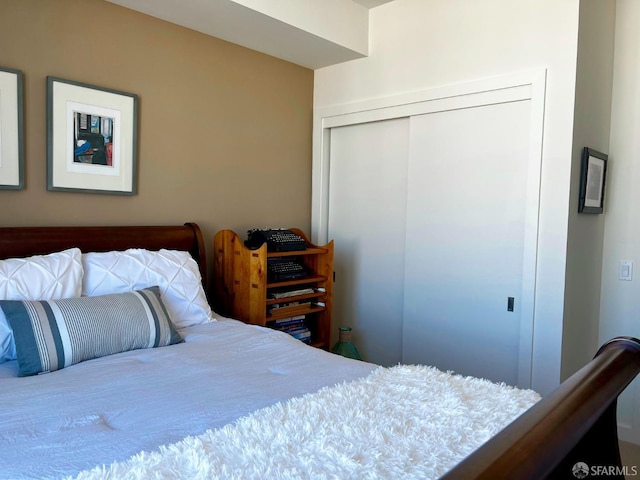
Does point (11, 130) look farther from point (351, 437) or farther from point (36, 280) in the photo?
point (351, 437)

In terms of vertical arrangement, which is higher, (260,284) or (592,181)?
(592,181)

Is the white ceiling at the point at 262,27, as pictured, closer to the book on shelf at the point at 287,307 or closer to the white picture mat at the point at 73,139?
the white picture mat at the point at 73,139

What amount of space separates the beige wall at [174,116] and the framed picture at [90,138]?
0.05 m

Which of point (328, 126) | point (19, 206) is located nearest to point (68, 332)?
point (19, 206)

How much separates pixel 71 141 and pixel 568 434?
7.65 feet

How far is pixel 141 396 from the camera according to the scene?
Answer: 1382mm

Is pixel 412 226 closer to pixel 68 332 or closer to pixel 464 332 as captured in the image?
pixel 464 332

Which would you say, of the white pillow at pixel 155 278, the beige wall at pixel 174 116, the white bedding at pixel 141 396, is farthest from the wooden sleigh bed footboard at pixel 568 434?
the beige wall at pixel 174 116

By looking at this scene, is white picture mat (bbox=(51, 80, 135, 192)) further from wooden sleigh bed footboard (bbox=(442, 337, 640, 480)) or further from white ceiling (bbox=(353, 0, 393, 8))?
wooden sleigh bed footboard (bbox=(442, 337, 640, 480))

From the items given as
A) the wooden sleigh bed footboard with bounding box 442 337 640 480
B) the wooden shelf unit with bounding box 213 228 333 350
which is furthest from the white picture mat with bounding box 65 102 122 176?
the wooden sleigh bed footboard with bounding box 442 337 640 480

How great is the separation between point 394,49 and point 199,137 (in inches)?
53.3

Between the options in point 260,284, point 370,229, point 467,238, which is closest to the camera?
point 260,284

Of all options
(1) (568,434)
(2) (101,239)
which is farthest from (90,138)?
(1) (568,434)

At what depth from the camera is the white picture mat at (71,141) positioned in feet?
7.25
